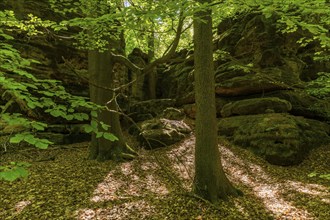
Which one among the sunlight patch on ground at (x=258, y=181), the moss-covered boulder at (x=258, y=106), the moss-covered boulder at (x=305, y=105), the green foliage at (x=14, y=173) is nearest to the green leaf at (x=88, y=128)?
the green foliage at (x=14, y=173)

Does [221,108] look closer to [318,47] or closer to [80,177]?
[318,47]

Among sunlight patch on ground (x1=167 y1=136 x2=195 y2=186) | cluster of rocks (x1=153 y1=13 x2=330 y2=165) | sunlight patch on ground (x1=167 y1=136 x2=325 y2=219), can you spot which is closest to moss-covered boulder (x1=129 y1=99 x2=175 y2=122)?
cluster of rocks (x1=153 y1=13 x2=330 y2=165)

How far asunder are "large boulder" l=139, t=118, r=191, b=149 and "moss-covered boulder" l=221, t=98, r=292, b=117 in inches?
115

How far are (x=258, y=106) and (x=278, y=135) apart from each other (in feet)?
9.05

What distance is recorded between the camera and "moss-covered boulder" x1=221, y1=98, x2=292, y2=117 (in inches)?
530

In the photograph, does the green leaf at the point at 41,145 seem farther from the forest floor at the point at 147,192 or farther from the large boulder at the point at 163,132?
the large boulder at the point at 163,132

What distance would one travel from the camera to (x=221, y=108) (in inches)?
613

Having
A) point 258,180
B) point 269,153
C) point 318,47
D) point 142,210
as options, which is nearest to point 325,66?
point 318,47

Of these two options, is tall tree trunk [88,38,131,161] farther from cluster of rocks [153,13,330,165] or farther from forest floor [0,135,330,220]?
cluster of rocks [153,13,330,165]

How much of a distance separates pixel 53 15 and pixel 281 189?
1483 centimetres

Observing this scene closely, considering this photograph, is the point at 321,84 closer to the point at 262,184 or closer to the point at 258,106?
the point at 258,106

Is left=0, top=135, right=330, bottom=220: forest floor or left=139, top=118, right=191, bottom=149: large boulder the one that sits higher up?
left=139, top=118, right=191, bottom=149: large boulder

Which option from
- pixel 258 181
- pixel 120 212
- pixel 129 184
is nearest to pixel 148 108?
pixel 129 184

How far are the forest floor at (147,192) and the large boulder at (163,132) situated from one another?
1.70 metres
